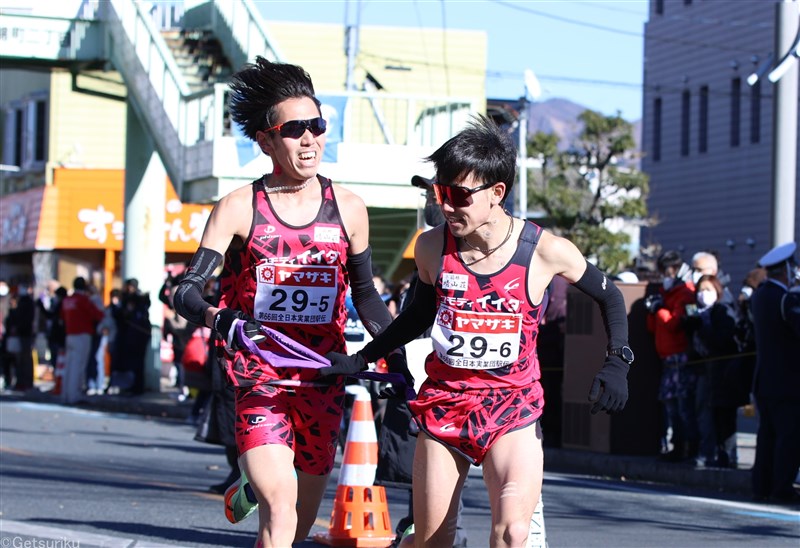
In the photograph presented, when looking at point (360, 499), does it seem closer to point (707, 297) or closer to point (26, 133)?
point (707, 297)

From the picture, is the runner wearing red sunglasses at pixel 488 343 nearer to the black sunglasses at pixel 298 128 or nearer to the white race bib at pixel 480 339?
the white race bib at pixel 480 339

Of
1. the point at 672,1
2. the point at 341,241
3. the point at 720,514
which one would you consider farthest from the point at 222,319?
the point at 672,1

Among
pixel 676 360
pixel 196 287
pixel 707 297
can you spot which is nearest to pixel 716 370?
pixel 676 360

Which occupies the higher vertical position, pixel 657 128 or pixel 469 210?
pixel 657 128

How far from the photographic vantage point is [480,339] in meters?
5.14

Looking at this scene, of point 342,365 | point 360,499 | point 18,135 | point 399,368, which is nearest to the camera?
point 342,365

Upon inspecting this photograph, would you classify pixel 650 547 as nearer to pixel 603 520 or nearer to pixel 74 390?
pixel 603 520

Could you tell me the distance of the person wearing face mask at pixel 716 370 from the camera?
1226cm

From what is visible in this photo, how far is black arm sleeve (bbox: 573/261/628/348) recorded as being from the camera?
5348mm

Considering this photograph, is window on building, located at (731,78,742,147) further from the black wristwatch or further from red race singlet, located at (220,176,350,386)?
the black wristwatch

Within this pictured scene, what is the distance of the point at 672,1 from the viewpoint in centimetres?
4144

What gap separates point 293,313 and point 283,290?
0.33 ft

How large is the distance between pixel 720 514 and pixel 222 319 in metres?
5.99

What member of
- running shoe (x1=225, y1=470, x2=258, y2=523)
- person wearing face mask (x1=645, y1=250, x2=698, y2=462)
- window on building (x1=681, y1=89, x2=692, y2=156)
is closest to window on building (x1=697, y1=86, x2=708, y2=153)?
window on building (x1=681, y1=89, x2=692, y2=156)
